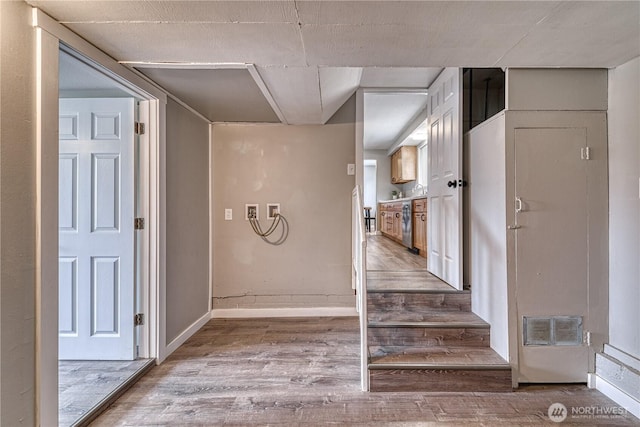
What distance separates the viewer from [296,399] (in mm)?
1802

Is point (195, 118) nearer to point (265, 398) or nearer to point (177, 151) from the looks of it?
point (177, 151)

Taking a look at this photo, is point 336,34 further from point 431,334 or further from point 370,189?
point 370,189

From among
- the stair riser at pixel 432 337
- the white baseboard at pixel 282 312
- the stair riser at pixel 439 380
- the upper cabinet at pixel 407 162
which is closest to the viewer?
the stair riser at pixel 439 380

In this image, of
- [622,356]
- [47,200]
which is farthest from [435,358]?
[47,200]

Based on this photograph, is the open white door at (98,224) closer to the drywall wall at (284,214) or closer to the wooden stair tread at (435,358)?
the drywall wall at (284,214)

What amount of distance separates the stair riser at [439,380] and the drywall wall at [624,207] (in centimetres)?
73

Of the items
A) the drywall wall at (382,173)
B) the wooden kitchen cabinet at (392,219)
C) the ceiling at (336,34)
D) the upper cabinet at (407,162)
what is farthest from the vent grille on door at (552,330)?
the drywall wall at (382,173)

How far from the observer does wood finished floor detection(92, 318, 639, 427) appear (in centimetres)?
163

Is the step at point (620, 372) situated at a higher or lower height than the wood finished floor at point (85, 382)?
higher

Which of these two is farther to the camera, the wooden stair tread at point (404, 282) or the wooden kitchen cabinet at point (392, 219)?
the wooden kitchen cabinet at point (392, 219)

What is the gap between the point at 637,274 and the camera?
1.74 meters

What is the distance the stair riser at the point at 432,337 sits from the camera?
210cm

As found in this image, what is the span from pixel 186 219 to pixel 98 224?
2.19ft

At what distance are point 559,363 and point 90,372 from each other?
3094 mm
